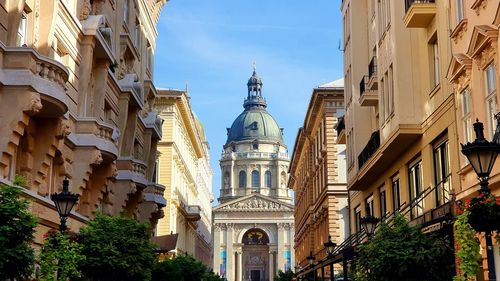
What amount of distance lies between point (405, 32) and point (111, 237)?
11.5m

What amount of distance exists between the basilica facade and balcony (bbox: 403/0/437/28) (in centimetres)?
12358

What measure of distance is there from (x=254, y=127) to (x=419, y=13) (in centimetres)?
15479


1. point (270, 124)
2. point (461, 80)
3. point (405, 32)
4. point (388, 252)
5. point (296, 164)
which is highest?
point (270, 124)

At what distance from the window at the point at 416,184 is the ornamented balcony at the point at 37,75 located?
38.4 ft

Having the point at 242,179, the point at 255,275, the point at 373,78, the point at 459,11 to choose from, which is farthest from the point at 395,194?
the point at 242,179

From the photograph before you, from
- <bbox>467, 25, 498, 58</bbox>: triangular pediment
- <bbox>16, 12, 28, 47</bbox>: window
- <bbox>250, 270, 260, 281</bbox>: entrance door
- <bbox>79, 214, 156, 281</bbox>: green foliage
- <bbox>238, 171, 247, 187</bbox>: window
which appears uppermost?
<bbox>238, 171, 247, 187</bbox>: window

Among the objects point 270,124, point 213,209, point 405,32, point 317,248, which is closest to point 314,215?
point 317,248

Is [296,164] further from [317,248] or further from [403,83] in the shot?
[403,83]

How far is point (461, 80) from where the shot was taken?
18828mm

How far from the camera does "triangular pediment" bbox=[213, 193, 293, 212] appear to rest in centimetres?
15012

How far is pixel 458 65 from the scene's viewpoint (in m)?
18.5

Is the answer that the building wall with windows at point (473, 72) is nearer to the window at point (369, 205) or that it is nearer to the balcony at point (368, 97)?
the balcony at point (368, 97)

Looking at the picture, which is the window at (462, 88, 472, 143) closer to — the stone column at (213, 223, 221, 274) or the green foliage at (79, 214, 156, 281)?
the green foliage at (79, 214, 156, 281)

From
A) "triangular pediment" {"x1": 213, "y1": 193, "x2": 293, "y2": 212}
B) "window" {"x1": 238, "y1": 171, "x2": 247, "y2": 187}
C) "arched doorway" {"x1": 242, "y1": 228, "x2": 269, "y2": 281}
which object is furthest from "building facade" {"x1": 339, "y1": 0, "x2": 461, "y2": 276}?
"window" {"x1": 238, "y1": 171, "x2": 247, "y2": 187}
